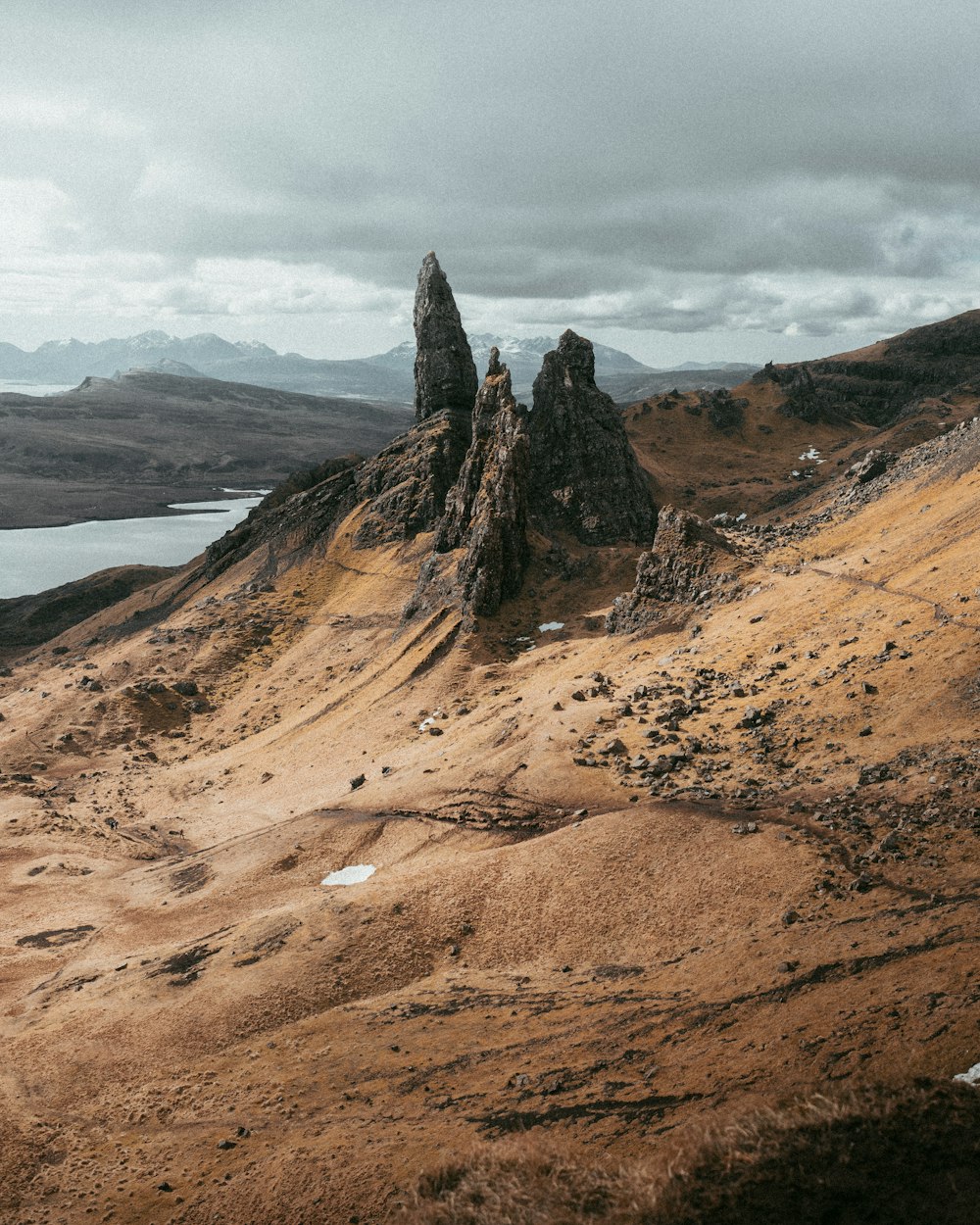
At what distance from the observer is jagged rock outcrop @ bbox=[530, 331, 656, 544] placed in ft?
317

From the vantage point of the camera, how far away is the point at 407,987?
3291 centimetres

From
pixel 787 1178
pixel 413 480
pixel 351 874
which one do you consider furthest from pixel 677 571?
pixel 413 480

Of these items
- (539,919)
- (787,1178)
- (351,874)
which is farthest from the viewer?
(351,874)

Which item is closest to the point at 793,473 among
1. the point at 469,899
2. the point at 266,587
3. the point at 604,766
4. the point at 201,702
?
the point at 266,587

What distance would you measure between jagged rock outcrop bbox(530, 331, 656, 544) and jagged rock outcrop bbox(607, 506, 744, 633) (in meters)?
28.8

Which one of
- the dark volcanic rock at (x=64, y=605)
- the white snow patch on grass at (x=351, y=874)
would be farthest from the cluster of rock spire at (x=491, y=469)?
the dark volcanic rock at (x=64, y=605)

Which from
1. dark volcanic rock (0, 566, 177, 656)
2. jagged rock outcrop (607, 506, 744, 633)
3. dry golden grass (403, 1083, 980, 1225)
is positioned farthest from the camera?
dark volcanic rock (0, 566, 177, 656)

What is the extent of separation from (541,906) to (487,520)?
5234 cm

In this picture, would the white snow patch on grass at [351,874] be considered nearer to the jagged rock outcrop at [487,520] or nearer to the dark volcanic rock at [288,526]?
the jagged rock outcrop at [487,520]

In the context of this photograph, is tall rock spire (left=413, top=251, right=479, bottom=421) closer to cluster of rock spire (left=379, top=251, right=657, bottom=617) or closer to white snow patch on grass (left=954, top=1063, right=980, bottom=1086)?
cluster of rock spire (left=379, top=251, right=657, bottom=617)

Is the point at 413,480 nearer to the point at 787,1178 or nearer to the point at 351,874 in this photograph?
the point at 351,874

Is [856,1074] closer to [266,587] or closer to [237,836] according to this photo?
[237,836]

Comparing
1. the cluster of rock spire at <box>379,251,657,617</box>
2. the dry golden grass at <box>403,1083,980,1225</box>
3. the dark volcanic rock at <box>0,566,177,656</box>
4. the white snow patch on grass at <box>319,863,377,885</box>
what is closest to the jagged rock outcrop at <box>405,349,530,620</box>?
the cluster of rock spire at <box>379,251,657,617</box>

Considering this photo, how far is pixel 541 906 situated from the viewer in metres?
35.2
